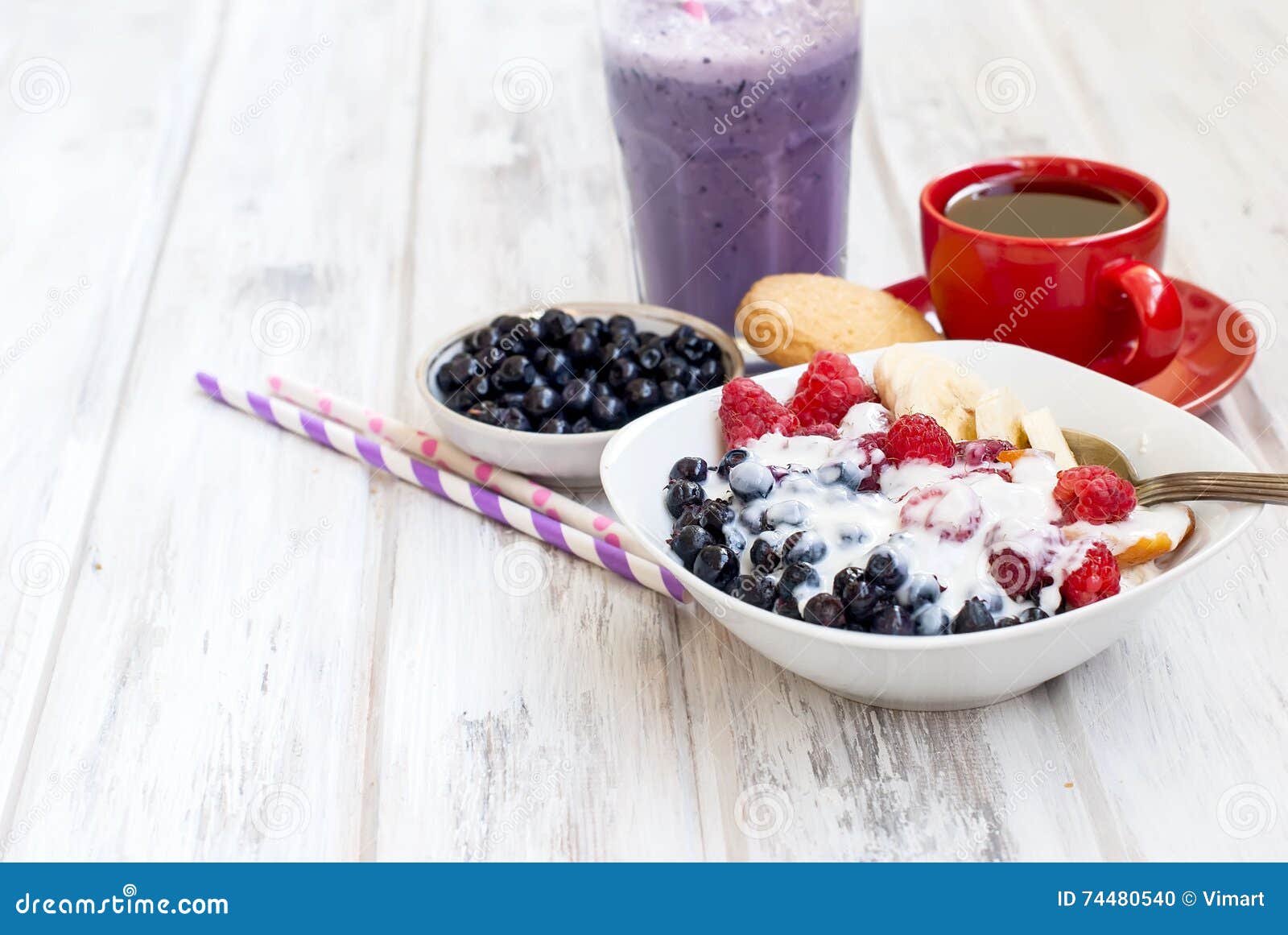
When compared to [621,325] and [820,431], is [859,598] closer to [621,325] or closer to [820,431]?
[820,431]

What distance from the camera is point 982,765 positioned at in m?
1.04

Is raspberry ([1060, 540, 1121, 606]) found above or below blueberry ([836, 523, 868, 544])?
above

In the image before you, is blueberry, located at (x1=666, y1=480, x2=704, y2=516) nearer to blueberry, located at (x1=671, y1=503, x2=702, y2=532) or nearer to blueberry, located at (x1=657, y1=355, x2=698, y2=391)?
blueberry, located at (x1=671, y1=503, x2=702, y2=532)

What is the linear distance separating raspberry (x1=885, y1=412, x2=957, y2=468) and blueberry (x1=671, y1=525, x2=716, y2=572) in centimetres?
19

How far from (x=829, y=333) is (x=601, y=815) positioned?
2.12 ft

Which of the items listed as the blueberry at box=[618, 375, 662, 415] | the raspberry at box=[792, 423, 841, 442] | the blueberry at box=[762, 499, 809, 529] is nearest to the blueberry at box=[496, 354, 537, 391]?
the blueberry at box=[618, 375, 662, 415]

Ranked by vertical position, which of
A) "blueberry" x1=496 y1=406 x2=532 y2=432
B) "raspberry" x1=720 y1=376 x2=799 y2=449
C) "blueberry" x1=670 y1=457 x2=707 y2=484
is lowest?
"blueberry" x1=496 y1=406 x2=532 y2=432

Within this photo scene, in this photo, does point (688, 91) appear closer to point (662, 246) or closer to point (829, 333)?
point (662, 246)

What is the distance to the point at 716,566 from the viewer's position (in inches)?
40.5

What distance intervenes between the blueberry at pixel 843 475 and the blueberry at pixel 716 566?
0.13m

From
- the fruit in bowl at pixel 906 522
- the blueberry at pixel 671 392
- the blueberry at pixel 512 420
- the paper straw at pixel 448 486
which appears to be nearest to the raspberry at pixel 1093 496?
the fruit in bowl at pixel 906 522

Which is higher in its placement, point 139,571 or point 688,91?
point 688,91

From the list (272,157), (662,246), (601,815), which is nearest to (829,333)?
(662,246)

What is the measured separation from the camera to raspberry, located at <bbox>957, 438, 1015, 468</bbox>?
1.14 m
